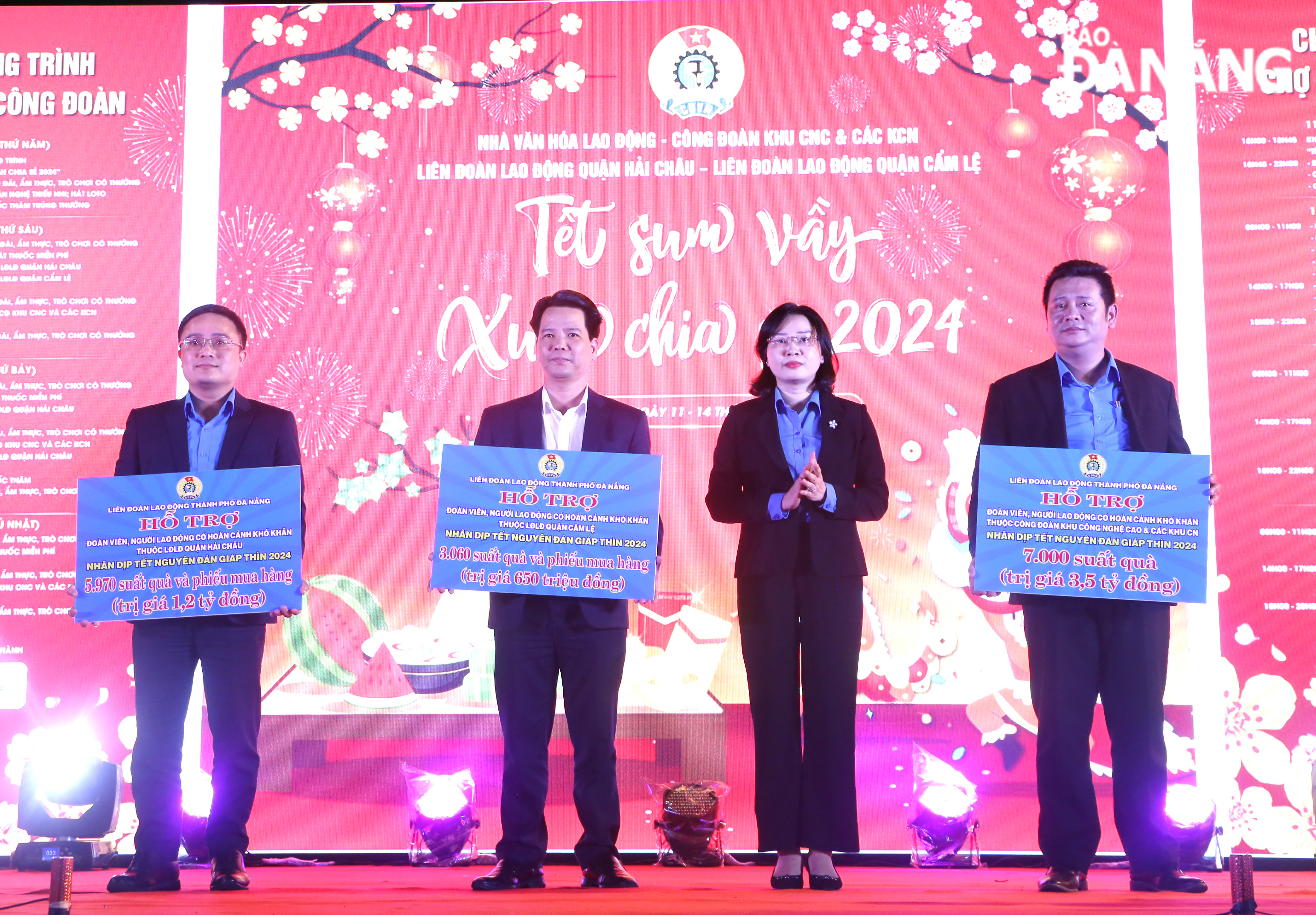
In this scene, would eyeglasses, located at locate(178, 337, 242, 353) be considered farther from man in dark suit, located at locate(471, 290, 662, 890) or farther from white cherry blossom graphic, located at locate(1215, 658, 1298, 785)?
white cherry blossom graphic, located at locate(1215, 658, 1298, 785)

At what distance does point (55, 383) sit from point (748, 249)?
103 inches

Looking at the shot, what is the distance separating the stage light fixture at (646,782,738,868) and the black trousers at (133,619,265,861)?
136cm

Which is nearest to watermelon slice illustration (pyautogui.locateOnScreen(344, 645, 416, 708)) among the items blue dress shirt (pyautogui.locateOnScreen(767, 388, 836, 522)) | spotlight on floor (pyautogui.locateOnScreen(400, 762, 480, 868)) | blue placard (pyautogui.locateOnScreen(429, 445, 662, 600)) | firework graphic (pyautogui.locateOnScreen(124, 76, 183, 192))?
spotlight on floor (pyautogui.locateOnScreen(400, 762, 480, 868))

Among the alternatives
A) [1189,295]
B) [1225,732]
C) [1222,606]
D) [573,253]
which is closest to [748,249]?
[573,253]

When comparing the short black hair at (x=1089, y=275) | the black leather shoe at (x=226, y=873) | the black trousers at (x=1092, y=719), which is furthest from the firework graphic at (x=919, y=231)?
the black leather shoe at (x=226, y=873)

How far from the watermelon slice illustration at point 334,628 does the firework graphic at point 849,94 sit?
97.1 inches

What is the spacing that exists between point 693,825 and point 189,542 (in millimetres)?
1840

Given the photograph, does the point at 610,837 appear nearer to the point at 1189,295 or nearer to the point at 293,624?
the point at 293,624

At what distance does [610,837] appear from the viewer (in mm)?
3061

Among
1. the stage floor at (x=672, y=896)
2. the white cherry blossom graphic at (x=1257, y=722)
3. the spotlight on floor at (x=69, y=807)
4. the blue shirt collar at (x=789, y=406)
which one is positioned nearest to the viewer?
the stage floor at (x=672, y=896)

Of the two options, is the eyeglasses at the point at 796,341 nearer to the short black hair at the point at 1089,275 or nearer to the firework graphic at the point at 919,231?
the short black hair at the point at 1089,275

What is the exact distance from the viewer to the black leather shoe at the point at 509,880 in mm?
2986

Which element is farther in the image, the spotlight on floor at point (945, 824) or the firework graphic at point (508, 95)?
the firework graphic at point (508, 95)

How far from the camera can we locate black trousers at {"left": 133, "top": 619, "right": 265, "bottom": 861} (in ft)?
10.2
